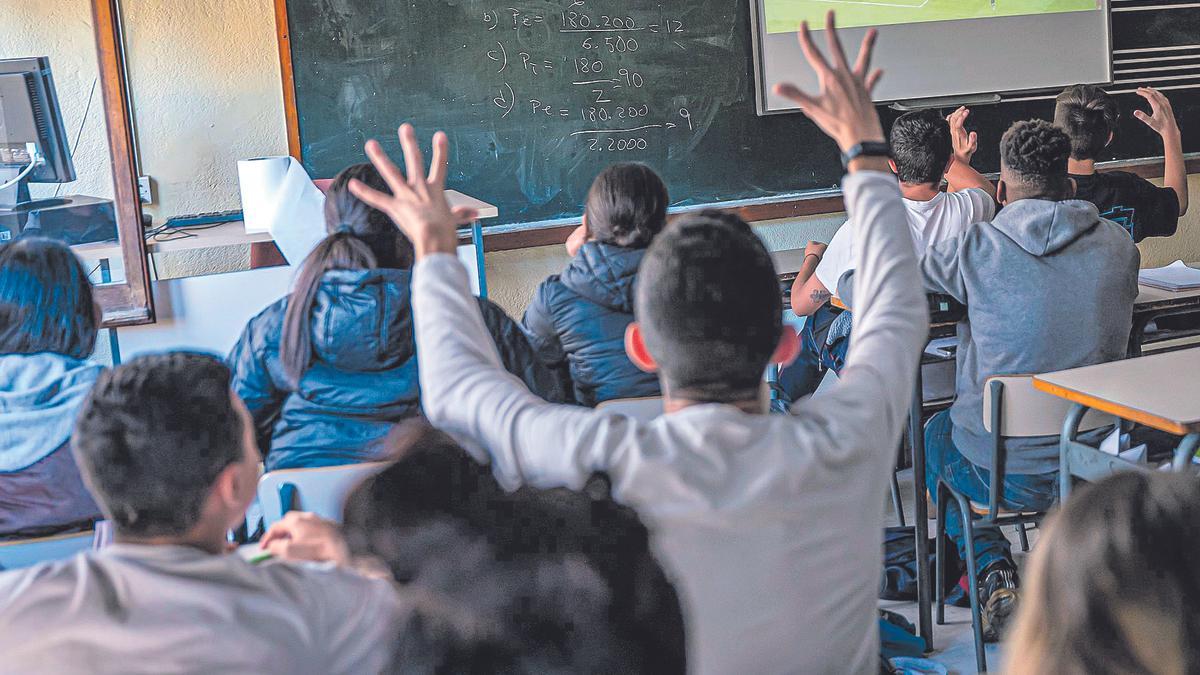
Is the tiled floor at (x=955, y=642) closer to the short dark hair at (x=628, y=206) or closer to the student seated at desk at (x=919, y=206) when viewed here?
the student seated at desk at (x=919, y=206)

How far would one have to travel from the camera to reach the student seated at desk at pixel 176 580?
1.06 meters

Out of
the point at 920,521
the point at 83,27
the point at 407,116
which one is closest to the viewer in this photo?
the point at 920,521

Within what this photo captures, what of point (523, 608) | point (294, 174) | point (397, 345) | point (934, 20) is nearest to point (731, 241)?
point (523, 608)

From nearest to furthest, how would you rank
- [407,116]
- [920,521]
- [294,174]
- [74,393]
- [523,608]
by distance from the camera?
[523,608] < [74,393] < [920,521] < [294,174] < [407,116]

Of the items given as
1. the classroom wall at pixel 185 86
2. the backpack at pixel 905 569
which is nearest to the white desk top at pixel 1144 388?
the backpack at pixel 905 569

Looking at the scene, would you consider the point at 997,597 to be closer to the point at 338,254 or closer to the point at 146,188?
the point at 338,254

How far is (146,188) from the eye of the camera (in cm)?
425

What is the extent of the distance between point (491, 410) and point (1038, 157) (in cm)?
223

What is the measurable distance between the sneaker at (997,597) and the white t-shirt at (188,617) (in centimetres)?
219

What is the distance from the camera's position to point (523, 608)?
95 centimetres

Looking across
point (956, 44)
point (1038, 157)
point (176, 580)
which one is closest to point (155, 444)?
point (176, 580)

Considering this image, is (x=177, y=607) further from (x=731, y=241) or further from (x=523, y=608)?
(x=731, y=241)

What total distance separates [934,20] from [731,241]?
4.09m

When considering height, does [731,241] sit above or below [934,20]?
below
